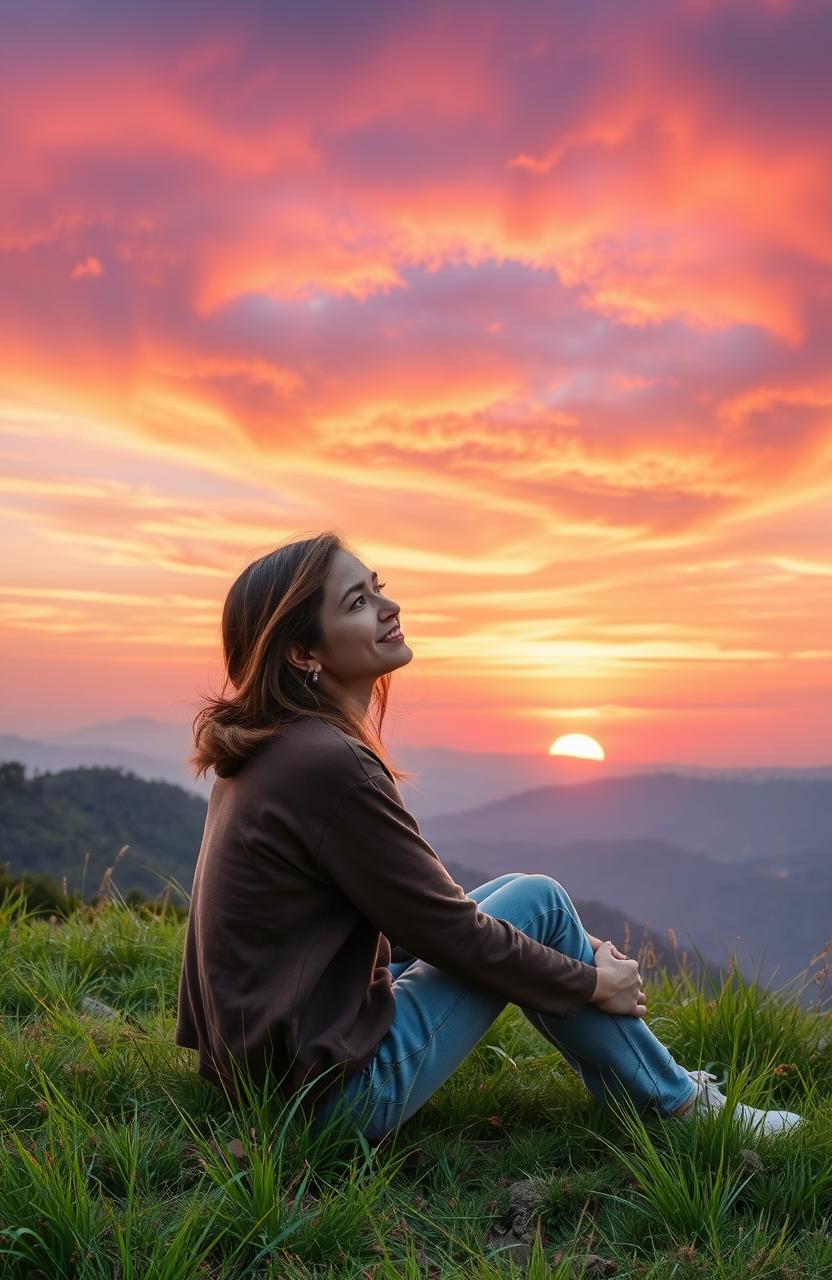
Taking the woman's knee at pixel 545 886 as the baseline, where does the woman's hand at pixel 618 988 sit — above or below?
below

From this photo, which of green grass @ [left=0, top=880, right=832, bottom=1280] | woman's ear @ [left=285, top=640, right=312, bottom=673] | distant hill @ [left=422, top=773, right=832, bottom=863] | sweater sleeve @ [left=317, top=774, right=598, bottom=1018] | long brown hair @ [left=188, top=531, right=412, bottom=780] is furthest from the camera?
distant hill @ [left=422, top=773, right=832, bottom=863]

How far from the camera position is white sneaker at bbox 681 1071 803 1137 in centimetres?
313

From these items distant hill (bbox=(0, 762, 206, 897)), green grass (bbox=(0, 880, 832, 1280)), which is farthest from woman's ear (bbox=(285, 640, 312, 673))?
distant hill (bbox=(0, 762, 206, 897))

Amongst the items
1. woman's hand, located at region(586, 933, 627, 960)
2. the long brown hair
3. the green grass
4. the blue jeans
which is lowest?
the green grass

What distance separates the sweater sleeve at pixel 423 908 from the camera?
2.79m

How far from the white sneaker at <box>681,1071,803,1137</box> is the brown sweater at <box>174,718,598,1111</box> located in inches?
27.0

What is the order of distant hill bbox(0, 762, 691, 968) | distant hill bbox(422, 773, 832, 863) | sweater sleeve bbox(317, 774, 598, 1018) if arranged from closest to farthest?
sweater sleeve bbox(317, 774, 598, 1018) < distant hill bbox(0, 762, 691, 968) < distant hill bbox(422, 773, 832, 863)

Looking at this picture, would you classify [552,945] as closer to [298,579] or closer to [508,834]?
[298,579]

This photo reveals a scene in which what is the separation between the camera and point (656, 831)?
91188mm

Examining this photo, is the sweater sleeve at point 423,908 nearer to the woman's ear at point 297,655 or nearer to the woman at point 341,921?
the woman at point 341,921

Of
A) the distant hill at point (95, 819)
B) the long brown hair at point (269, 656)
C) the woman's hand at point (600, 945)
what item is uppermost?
the long brown hair at point (269, 656)

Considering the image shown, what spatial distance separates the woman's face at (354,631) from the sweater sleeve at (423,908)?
50 centimetres

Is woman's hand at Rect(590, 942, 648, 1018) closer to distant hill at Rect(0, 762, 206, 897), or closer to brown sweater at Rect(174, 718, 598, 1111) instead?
brown sweater at Rect(174, 718, 598, 1111)

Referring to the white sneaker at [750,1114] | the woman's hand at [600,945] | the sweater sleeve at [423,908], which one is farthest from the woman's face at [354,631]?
the white sneaker at [750,1114]
